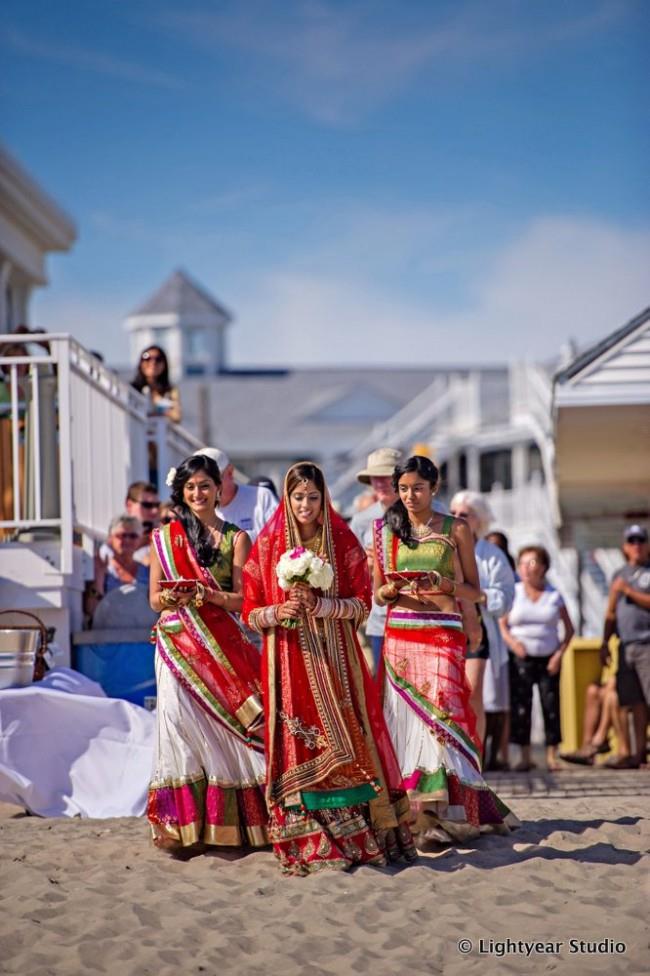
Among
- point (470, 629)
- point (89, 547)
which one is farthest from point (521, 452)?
point (470, 629)

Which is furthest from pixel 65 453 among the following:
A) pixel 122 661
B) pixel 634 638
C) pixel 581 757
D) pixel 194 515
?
pixel 581 757

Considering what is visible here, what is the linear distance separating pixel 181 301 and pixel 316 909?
5883cm

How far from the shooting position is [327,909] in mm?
5879

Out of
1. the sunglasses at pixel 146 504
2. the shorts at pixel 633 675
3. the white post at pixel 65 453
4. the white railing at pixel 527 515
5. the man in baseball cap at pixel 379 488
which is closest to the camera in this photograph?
the man in baseball cap at pixel 379 488

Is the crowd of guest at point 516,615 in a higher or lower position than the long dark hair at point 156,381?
lower

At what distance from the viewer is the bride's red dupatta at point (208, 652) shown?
22.9 ft

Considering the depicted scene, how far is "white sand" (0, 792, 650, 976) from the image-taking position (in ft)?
17.2

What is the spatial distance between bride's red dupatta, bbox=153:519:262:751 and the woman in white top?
16.4 ft

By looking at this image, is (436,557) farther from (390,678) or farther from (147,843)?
(147,843)

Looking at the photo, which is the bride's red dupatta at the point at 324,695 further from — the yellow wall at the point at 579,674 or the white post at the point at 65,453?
the yellow wall at the point at 579,674

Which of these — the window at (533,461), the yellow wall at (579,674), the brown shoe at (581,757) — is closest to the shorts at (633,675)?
the brown shoe at (581,757)

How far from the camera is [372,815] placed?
21.9 ft

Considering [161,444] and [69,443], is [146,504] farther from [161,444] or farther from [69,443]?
[161,444]

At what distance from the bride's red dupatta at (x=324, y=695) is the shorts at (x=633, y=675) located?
194 inches
